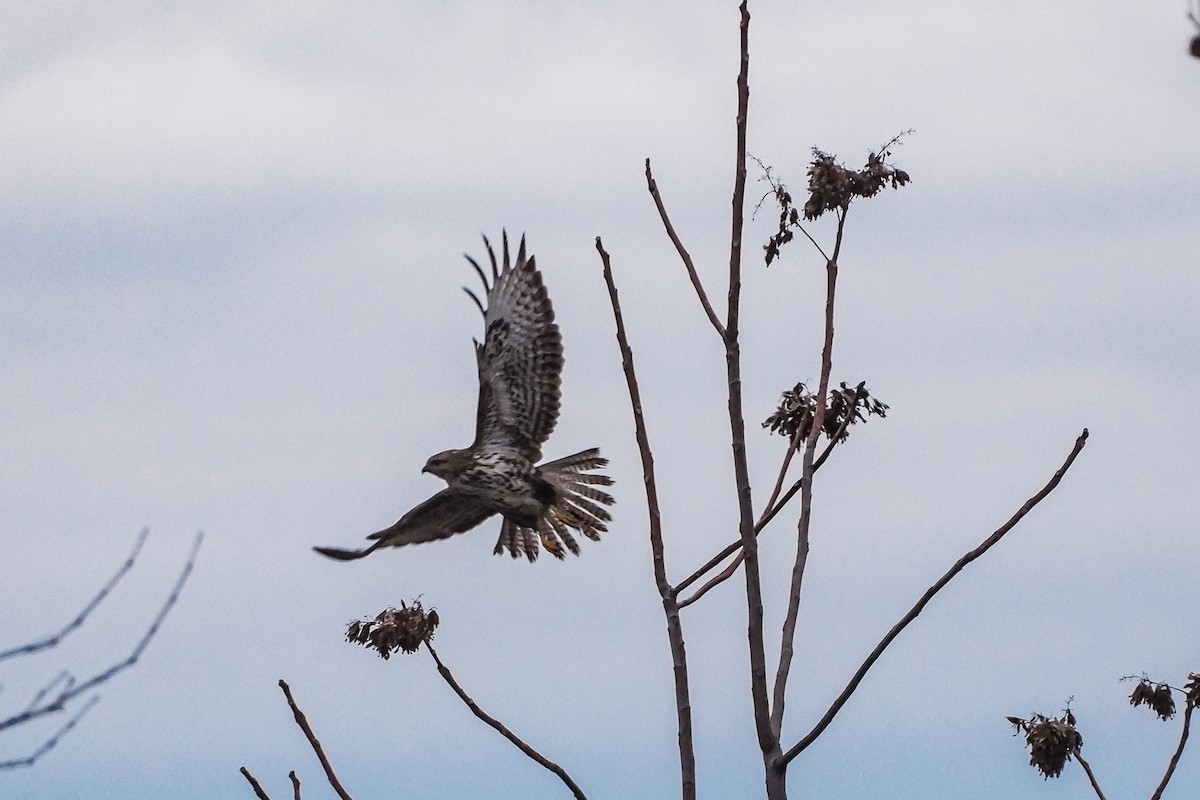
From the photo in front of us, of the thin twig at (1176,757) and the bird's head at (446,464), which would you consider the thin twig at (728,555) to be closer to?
the thin twig at (1176,757)

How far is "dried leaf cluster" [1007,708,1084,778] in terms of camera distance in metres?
6.53

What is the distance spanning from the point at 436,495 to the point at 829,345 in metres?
6.39

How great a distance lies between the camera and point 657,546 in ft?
15.9

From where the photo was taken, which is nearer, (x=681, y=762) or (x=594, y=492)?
(x=681, y=762)

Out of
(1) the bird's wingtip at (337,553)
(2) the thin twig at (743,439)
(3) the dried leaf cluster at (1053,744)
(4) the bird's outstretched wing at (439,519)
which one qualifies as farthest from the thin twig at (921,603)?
(4) the bird's outstretched wing at (439,519)

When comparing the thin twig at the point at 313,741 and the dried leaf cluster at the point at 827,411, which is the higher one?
the dried leaf cluster at the point at 827,411

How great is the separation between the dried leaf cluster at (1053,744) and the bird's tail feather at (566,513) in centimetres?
516

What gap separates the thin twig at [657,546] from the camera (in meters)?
4.60

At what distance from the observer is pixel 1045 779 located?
6594mm

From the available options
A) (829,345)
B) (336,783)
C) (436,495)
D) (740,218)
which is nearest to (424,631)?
(336,783)

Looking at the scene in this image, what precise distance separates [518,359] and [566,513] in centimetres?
111

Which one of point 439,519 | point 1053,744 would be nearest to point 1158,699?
point 1053,744

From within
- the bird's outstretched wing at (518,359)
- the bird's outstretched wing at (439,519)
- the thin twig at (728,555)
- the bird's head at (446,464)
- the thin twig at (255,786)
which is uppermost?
the bird's outstretched wing at (518,359)

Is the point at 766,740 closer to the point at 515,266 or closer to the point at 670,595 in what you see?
the point at 670,595
